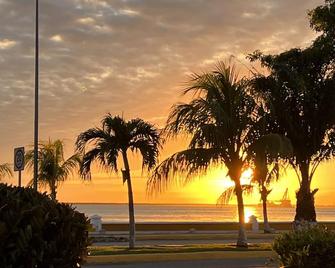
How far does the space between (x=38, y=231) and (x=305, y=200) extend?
1764 cm

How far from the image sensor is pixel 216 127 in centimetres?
1920

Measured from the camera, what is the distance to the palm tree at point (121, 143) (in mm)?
20438

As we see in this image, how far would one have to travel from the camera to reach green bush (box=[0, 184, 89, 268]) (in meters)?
5.82

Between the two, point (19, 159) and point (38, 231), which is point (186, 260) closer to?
point (19, 159)

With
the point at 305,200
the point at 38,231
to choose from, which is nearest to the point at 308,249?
the point at 38,231

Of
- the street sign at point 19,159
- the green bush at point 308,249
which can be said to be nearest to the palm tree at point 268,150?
the street sign at point 19,159

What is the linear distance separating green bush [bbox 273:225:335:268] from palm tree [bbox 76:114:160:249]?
420 inches

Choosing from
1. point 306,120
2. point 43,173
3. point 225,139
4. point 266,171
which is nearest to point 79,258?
point 225,139

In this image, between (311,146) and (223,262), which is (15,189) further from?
(311,146)

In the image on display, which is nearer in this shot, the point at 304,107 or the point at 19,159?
the point at 19,159

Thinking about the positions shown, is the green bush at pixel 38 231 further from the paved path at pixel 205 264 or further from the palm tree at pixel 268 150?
the palm tree at pixel 268 150

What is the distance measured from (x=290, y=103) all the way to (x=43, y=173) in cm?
1195

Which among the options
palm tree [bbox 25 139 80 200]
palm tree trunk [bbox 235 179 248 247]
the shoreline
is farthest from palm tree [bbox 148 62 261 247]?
the shoreline

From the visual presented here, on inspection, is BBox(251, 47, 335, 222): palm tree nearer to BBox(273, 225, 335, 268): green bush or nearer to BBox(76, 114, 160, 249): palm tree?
BBox(76, 114, 160, 249): palm tree
